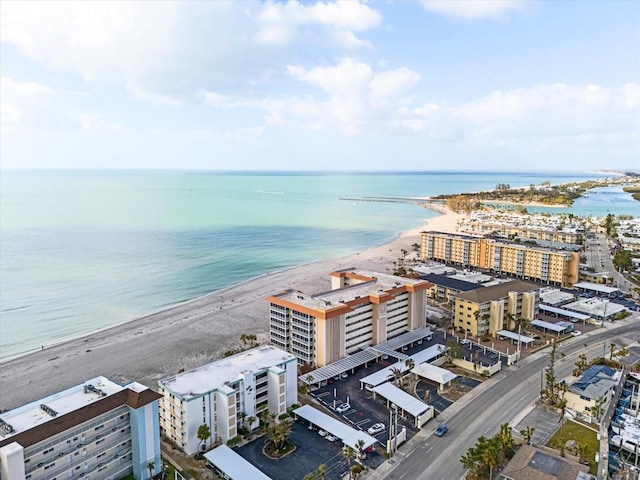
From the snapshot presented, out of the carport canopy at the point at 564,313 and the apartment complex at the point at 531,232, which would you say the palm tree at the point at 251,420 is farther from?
the apartment complex at the point at 531,232

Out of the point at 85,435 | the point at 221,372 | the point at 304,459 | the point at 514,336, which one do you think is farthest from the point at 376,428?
the point at 514,336

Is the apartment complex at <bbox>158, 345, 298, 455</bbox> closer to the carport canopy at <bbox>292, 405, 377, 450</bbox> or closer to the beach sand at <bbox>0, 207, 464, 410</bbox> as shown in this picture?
the carport canopy at <bbox>292, 405, 377, 450</bbox>

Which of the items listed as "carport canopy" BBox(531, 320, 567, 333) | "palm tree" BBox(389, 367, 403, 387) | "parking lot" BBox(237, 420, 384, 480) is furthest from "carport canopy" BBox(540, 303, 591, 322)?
"parking lot" BBox(237, 420, 384, 480)

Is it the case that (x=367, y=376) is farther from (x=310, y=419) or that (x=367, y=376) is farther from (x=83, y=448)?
(x=83, y=448)

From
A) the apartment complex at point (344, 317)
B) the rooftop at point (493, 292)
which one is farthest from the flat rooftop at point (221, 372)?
the rooftop at point (493, 292)

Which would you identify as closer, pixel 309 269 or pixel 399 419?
pixel 399 419

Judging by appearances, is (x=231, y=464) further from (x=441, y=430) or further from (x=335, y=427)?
(x=441, y=430)

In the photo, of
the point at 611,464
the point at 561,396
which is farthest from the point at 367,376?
the point at 611,464
